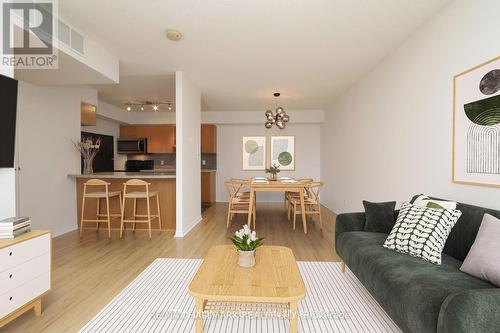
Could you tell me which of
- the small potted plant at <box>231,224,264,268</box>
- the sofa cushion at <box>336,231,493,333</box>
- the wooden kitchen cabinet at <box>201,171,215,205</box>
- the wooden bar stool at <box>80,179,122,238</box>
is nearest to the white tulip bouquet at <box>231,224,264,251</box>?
Answer: the small potted plant at <box>231,224,264,268</box>

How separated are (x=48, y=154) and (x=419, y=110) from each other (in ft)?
16.8

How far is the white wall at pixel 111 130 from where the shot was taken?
20.1 feet

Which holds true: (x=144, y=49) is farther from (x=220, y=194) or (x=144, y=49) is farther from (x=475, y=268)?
(x=220, y=194)

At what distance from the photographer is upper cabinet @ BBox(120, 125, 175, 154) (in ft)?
22.9

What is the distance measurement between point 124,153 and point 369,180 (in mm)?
6074

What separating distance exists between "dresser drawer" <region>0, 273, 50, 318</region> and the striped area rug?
1.50 ft

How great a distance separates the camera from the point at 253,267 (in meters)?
1.83

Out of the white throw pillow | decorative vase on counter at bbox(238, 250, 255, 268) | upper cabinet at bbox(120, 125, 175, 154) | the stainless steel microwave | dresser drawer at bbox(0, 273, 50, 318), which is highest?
upper cabinet at bbox(120, 125, 175, 154)

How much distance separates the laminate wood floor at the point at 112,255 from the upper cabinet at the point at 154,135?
9.36 ft

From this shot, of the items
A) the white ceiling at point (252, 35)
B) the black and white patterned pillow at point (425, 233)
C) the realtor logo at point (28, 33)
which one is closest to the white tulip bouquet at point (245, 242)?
the black and white patterned pillow at point (425, 233)

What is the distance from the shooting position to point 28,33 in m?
2.26

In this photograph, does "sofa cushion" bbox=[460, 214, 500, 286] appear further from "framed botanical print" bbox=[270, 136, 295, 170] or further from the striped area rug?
"framed botanical print" bbox=[270, 136, 295, 170]

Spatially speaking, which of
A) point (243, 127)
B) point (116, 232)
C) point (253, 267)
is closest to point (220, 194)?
point (243, 127)

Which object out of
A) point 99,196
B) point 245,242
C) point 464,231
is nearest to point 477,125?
point 464,231
